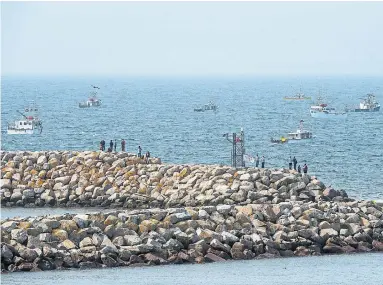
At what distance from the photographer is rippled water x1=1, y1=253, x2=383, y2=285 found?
36.0 m

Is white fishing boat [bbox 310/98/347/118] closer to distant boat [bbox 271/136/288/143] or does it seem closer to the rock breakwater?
distant boat [bbox 271/136/288/143]

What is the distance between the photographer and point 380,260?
1537 inches

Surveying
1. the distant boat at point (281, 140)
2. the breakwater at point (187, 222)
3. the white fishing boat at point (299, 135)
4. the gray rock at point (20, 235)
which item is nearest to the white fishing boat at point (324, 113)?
the white fishing boat at point (299, 135)

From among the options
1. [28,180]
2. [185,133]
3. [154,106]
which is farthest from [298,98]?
[28,180]

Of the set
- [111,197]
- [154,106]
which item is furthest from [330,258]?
[154,106]

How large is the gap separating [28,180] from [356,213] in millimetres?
15209

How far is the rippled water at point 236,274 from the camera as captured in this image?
1416 inches

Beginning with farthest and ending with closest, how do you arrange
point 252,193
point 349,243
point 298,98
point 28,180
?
point 298,98
point 28,180
point 252,193
point 349,243

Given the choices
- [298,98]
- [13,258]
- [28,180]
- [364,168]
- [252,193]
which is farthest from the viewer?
[298,98]

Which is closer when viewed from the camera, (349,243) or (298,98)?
(349,243)

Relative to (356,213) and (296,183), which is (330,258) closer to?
(356,213)

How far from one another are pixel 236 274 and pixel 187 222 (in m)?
3.61

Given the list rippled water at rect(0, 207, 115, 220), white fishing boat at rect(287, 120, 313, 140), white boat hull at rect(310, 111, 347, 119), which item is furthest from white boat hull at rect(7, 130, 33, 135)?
rippled water at rect(0, 207, 115, 220)

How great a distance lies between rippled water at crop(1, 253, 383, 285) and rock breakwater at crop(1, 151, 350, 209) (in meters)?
8.32
